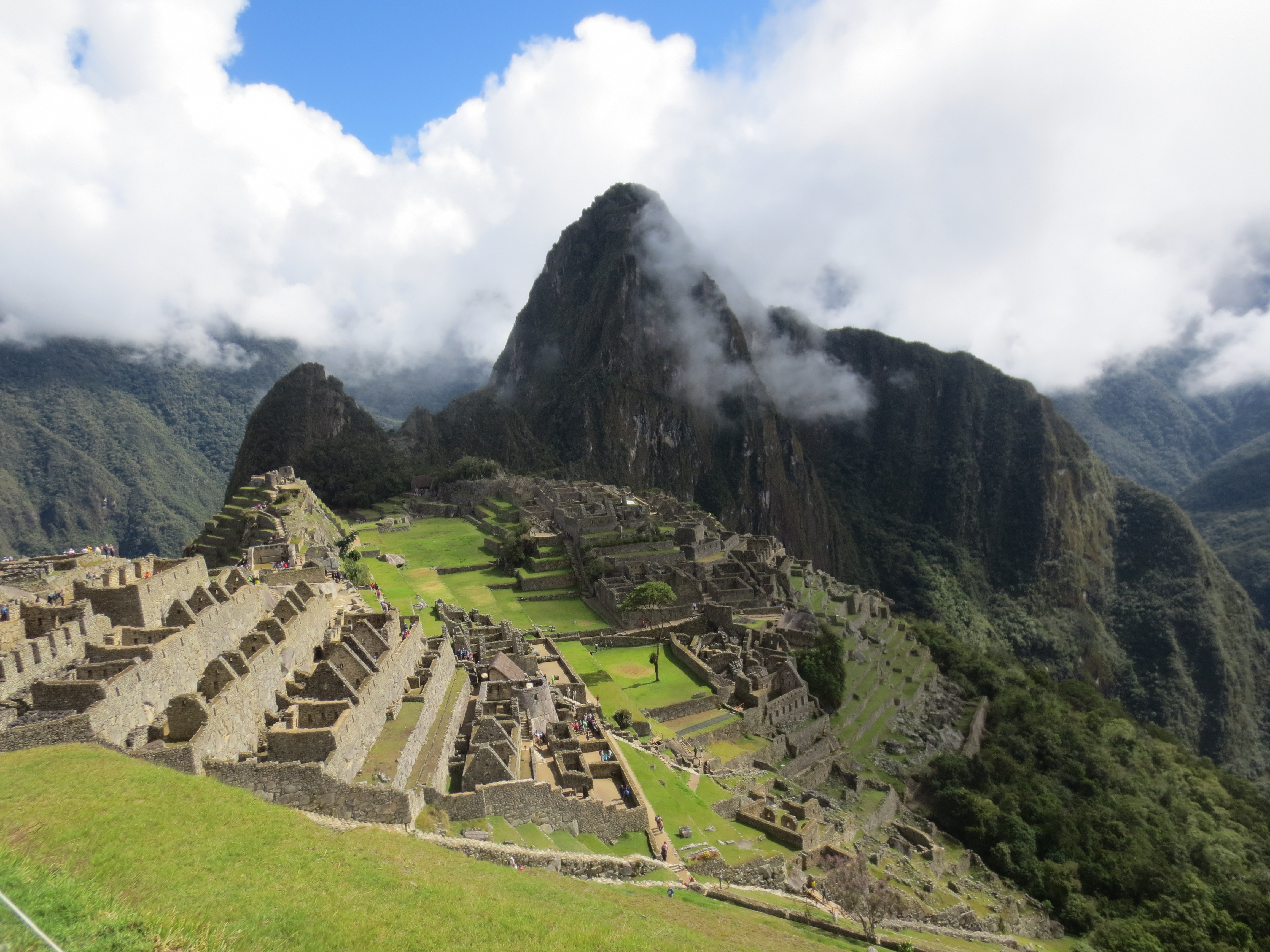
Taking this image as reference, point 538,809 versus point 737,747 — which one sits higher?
point 538,809

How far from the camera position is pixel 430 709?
20.2 metres

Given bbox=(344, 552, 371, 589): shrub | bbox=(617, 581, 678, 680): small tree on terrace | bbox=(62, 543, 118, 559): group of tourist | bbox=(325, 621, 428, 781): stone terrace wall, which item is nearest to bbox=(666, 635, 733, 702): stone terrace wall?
bbox=(617, 581, 678, 680): small tree on terrace

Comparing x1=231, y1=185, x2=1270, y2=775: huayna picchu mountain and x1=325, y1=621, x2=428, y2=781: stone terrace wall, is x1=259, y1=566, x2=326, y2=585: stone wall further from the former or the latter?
x1=231, y1=185, x2=1270, y2=775: huayna picchu mountain

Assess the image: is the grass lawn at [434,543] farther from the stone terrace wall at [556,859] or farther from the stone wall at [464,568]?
the stone terrace wall at [556,859]

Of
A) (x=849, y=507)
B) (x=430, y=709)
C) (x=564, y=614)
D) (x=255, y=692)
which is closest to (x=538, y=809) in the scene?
(x=430, y=709)

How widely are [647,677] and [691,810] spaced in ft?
38.7

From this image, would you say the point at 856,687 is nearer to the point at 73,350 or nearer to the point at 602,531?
the point at 602,531

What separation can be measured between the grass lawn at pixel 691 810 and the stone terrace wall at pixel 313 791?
8.46 m

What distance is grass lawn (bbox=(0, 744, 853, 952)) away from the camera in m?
8.55

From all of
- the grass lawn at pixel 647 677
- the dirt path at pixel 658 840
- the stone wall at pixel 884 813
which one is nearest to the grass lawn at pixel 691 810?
the dirt path at pixel 658 840

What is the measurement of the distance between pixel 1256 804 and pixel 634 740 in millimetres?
49153

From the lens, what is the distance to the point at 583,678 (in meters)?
30.9

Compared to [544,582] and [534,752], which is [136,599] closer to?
Answer: [534,752]

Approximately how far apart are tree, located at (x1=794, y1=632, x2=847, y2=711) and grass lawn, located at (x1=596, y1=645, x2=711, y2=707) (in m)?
6.58
